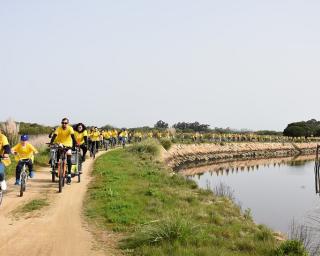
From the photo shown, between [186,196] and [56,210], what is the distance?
16.7 feet

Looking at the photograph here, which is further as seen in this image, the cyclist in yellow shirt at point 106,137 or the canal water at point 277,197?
the cyclist in yellow shirt at point 106,137

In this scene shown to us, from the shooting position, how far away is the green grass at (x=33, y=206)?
11.8 metres

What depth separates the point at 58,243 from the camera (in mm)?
8953

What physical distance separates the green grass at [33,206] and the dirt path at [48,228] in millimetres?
162

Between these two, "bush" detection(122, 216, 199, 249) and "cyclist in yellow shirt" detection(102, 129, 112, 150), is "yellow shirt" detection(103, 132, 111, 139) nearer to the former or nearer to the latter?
"cyclist in yellow shirt" detection(102, 129, 112, 150)

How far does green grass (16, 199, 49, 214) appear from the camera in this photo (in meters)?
11.8

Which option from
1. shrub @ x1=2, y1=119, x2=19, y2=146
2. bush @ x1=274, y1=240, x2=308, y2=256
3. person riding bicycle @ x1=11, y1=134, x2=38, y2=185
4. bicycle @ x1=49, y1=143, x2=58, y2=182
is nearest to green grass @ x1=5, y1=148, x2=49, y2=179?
shrub @ x1=2, y1=119, x2=19, y2=146

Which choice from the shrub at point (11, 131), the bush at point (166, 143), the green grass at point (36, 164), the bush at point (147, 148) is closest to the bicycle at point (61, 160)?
the green grass at point (36, 164)

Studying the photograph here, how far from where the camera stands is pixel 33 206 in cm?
1221

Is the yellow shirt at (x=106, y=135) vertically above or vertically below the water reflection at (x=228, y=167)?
above

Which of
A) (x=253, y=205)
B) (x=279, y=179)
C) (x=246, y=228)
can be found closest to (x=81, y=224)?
(x=246, y=228)

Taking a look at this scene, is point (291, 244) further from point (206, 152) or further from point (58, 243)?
point (206, 152)

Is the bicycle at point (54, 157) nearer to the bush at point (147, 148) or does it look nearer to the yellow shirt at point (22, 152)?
the yellow shirt at point (22, 152)

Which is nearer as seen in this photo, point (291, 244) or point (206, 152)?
point (291, 244)
